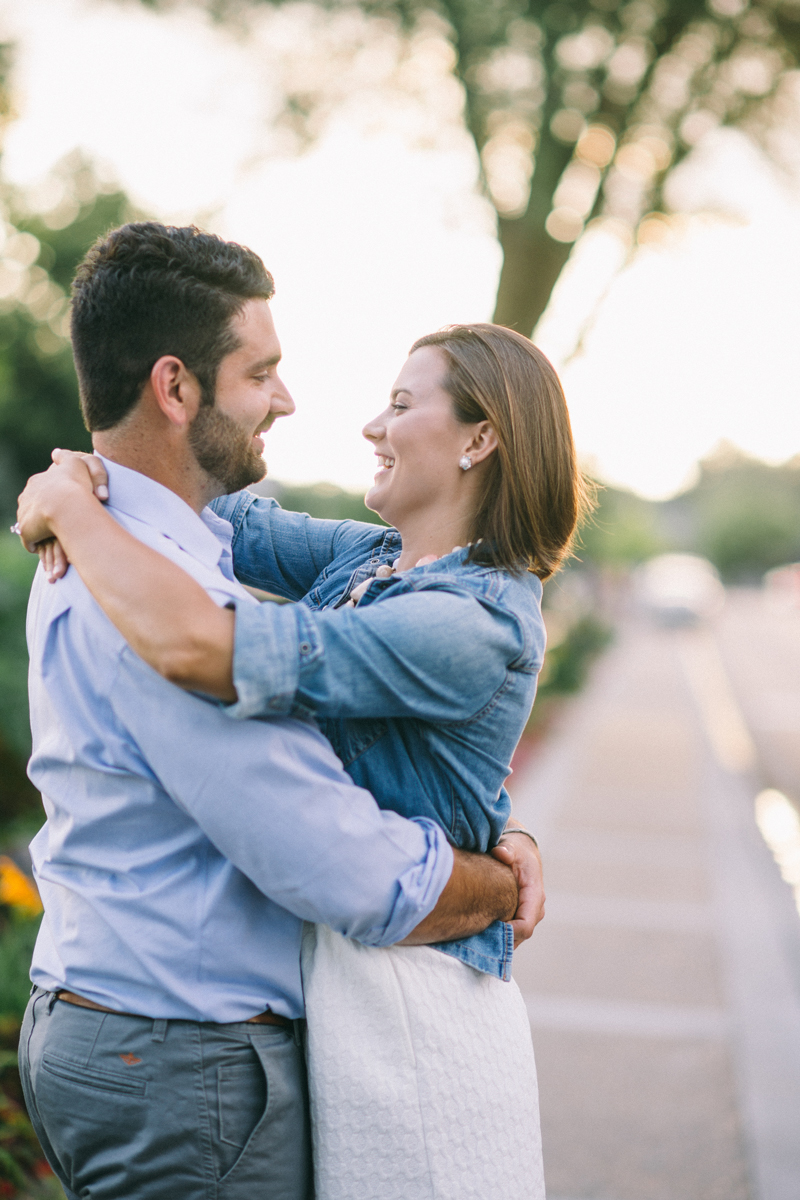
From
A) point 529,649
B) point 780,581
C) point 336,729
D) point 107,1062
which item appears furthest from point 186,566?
point 780,581

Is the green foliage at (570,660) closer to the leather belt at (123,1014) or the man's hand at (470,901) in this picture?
the man's hand at (470,901)

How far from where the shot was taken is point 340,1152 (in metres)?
1.57

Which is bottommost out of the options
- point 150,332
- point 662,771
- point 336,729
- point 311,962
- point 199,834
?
point 662,771

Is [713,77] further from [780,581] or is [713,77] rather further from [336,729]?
[780,581]

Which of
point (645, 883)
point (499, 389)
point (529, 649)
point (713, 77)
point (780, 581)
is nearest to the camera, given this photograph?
point (529, 649)

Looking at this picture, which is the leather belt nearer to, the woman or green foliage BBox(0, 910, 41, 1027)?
the woman

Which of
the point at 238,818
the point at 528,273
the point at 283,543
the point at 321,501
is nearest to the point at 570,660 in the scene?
the point at 528,273

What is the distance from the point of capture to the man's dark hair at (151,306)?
1.63m

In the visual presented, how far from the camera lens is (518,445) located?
1848 millimetres

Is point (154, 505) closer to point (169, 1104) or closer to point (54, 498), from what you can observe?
Result: point (54, 498)

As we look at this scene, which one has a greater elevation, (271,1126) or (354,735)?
(354,735)

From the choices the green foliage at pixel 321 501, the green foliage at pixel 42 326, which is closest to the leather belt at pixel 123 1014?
the green foliage at pixel 42 326

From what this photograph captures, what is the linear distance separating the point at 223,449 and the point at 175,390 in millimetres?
127

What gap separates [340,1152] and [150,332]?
125 cm
